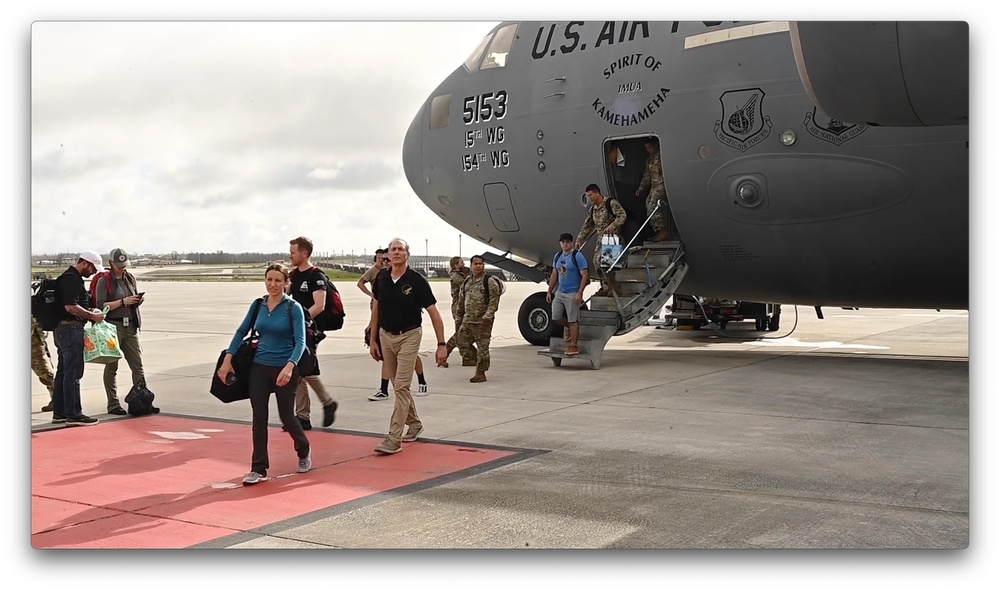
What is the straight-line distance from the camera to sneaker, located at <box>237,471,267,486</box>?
6.90m

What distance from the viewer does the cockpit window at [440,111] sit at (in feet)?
50.3

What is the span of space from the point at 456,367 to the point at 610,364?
87.2 inches

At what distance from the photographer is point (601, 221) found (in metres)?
Result: 13.5

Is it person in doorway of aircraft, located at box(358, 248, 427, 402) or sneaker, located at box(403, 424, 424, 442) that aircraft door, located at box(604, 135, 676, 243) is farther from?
sneaker, located at box(403, 424, 424, 442)

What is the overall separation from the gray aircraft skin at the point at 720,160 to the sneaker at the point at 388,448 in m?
6.07

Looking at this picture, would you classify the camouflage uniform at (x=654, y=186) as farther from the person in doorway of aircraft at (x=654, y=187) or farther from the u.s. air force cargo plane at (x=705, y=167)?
the u.s. air force cargo plane at (x=705, y=167)

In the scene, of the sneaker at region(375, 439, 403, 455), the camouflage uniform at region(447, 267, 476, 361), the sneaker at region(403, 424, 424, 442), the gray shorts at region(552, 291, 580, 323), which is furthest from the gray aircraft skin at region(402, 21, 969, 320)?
the sneaker at region(375, 439, 403, 455)

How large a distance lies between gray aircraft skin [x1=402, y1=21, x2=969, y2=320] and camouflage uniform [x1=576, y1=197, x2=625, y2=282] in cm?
22

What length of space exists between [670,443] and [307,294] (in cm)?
359

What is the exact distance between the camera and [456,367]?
45.6 feet

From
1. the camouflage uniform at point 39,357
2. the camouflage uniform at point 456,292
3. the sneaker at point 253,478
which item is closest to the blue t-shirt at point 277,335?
the sneaker at point 253,478

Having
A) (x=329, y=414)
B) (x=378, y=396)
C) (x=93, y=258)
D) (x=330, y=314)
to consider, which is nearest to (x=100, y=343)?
(x=93, y=258)
